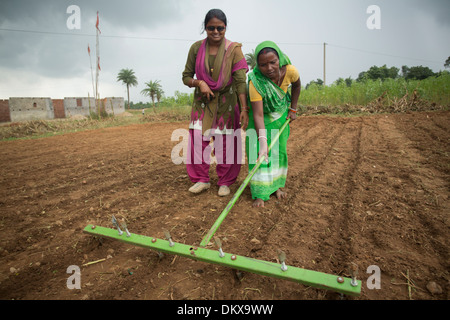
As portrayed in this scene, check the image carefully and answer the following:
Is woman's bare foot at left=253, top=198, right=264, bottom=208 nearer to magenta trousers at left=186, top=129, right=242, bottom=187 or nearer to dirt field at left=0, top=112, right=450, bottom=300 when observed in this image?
dirt field at left=0, top=112, right=450, bottom=300

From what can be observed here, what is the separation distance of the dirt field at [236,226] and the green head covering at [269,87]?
970 millimetres

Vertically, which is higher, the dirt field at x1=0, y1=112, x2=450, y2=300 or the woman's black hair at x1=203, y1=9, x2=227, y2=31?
the woman's black hair at x1=203, y1=9, x2=227, y2=31

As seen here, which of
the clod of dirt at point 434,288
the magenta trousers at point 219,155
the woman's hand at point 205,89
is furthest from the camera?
the magenta trousers at point 219,155

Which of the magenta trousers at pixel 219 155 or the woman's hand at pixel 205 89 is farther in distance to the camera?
the magenta trousers at pixel 219 155

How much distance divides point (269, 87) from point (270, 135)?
49cm

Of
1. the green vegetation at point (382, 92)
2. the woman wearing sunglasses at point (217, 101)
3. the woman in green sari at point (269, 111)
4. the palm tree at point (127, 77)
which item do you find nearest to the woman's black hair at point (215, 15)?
the woman wearing sunglasses at point (217, 101)

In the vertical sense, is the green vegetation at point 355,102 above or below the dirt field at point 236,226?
above

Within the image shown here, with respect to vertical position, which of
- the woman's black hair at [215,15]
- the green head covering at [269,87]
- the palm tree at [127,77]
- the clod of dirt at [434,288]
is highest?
the palm tree at [127,77]

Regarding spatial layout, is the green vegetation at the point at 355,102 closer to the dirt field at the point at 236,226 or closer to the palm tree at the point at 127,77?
the dirt field at the point at 236,226

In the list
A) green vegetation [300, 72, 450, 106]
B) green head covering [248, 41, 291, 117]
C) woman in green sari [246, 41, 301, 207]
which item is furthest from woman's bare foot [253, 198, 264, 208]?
green vegetation [300, 72, 450, 106]

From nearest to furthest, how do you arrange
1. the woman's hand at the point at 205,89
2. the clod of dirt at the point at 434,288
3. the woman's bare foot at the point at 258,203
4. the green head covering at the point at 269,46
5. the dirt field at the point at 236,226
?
1. the clod of dirt at the point at 434,288
2. the dirt field at the point at 236,226
3. the green head covering at the point at 269,46
4. the woman's bare foot at the point at 258,203
5. the woman's hand at the point at 205,89

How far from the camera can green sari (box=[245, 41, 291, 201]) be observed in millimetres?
2350

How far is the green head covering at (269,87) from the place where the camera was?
2.25m

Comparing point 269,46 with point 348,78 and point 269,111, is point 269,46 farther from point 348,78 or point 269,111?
point 348,78
